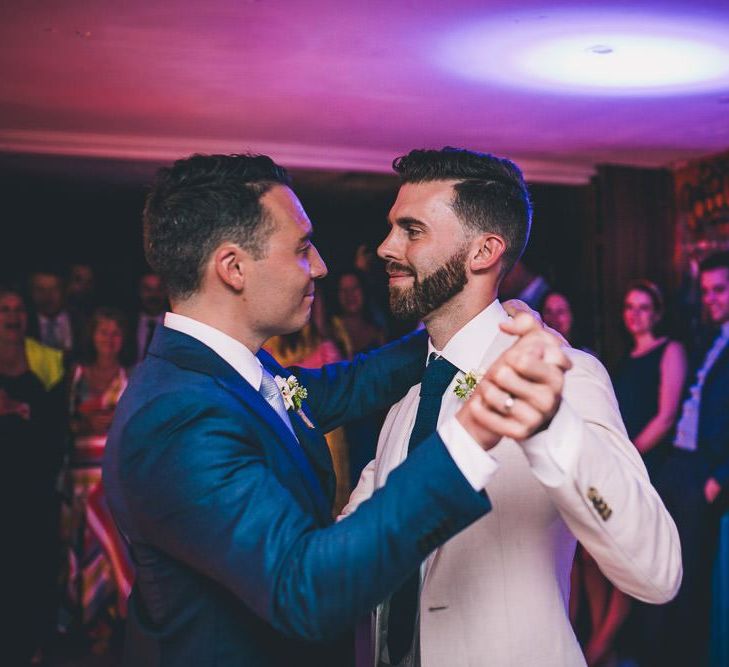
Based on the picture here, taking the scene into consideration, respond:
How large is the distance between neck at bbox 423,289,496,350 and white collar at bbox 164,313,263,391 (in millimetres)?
572

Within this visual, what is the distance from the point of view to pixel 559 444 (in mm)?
1090

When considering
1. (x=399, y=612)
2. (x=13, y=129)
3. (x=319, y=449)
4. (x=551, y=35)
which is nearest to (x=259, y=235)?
(x=319, y=449)

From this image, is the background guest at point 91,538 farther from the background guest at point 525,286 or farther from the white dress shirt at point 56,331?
the background guest at point 525,286

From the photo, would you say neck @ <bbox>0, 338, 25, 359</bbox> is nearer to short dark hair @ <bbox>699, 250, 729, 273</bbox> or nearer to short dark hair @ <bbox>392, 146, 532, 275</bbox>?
short dark hair @ <bbox>392, 146, 532, 275</bbox>

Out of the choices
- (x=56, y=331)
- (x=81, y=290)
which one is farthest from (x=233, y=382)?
(x=81, y=290)

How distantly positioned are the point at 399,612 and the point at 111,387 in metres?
3.56

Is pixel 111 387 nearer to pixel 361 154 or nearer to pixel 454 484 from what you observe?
pixel 361 154

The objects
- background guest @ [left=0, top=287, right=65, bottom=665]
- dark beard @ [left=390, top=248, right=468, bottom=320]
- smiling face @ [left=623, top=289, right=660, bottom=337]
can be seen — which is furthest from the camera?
smiling face @ [left=623, top=289, right=660, bottom=337]

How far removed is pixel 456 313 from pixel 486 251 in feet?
0.58

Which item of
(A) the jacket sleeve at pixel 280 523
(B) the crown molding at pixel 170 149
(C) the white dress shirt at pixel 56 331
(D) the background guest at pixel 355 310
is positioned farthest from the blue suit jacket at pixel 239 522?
(C) the white dress shirt at pixel 56 331

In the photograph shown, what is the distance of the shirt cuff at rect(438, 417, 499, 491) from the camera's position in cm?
106

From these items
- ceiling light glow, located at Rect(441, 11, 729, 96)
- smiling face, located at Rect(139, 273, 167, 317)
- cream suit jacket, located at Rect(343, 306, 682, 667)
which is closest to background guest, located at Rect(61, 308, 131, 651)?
smiling face, located at Rect(139, 273, 167, 317)

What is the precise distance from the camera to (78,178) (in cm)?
694

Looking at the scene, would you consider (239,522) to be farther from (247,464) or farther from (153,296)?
(153,296)
